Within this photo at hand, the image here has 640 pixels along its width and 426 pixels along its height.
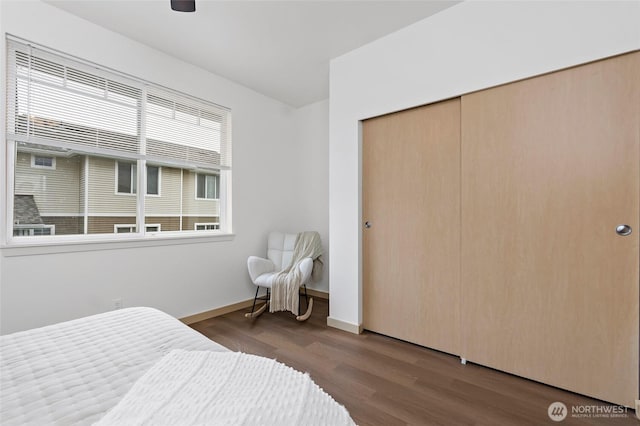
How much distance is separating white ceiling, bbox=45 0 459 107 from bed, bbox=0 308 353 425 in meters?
2.28

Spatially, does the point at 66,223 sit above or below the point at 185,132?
below

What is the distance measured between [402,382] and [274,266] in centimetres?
195

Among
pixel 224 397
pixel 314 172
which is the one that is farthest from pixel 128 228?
pixel 224 397

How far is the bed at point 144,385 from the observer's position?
64 cm

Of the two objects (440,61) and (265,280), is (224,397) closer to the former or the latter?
(265,280)

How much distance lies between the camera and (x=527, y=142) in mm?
1859

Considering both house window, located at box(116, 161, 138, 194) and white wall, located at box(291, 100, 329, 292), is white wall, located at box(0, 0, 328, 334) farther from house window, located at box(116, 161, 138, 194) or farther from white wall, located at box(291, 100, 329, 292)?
house window, located at box(116, 161, 138, 194)

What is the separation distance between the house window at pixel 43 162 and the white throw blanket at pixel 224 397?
221cm

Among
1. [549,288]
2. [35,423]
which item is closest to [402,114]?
[549,288]

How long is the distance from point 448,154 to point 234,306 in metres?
2.73

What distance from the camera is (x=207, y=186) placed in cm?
324

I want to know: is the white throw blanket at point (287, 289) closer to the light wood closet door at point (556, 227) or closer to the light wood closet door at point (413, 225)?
the light wood closet door at point (413, 225)

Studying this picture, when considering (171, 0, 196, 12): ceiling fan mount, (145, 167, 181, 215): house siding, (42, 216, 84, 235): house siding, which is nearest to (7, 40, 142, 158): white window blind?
(145, 167, 181, 215): house siding

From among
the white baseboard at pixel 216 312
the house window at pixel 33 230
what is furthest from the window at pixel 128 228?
the white baseboard at pixel 216 312
